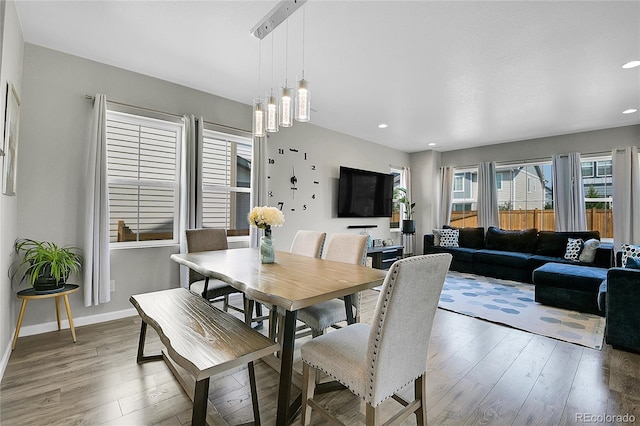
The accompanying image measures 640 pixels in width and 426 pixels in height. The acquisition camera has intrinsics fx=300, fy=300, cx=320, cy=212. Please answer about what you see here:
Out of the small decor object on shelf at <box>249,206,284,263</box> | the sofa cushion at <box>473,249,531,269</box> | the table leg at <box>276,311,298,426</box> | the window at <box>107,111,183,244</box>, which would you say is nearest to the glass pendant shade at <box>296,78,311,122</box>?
the small decor object on shelf at <box>249,206,284,263</box>

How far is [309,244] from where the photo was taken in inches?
115

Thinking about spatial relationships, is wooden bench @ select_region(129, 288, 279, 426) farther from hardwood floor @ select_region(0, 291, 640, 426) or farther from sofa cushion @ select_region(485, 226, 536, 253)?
sofa cushion @ select_region(485, 226, 536, 253)

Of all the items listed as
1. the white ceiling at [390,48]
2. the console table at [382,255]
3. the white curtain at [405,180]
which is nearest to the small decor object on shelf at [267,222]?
the white ceiling at [390,48]

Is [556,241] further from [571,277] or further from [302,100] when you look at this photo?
[302,100]

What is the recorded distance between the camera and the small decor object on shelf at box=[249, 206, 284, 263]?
2.23 meters

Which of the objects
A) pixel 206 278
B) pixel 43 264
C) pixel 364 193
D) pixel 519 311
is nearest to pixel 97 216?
pixel 43 264

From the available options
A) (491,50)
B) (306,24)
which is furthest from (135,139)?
(491,50)

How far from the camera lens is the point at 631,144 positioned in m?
4.73

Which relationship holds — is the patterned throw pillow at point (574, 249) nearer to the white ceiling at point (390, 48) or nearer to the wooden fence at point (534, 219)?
the wooden fence at point (534, 219)

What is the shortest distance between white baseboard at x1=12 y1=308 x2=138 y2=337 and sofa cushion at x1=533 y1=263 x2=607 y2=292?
4792 mm

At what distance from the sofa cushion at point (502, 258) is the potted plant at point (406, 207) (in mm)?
1440

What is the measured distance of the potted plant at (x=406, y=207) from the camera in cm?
660

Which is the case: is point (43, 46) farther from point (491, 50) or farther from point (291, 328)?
point (491, 50)

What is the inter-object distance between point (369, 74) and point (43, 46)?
3.04 metres
